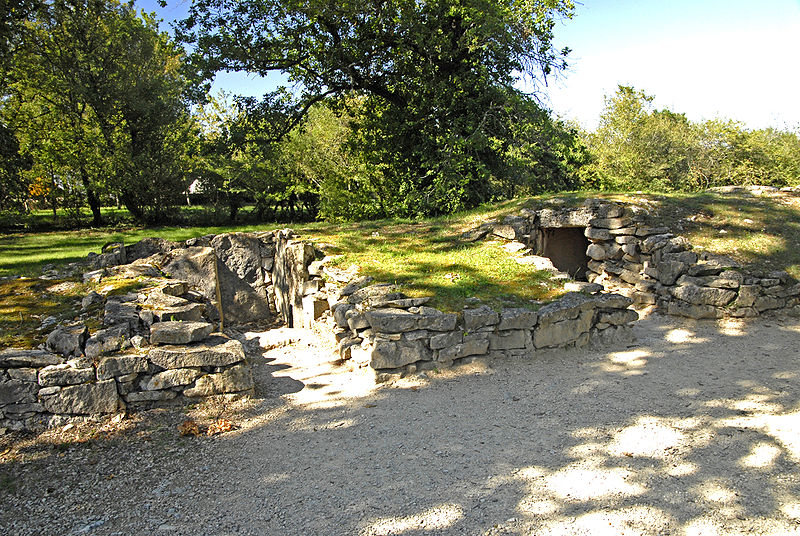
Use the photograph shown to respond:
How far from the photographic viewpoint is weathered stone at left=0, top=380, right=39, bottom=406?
5.12m

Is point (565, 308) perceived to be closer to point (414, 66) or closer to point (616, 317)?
point (616, 317)

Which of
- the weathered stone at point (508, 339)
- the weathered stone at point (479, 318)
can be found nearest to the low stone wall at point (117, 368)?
the weathered stone at point (479, 318)

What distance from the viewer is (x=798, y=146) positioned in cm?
2234

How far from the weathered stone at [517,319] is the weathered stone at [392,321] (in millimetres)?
1221

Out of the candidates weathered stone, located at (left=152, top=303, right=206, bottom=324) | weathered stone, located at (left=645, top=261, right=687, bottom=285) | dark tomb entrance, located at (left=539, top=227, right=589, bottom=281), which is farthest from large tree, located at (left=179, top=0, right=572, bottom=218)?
weathered stone, located at (left=152, top=303, right=206, bottom=324)

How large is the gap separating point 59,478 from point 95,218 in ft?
53.4

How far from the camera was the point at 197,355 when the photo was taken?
5.79 metres

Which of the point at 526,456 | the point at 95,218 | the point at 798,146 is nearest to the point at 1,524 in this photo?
the point at 526,456

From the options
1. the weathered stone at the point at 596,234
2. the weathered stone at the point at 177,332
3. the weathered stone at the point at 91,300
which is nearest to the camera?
the weathered stone at the point at 177,332

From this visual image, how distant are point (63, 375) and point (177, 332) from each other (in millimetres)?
1187

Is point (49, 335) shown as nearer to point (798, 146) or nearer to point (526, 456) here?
point (526, 456)

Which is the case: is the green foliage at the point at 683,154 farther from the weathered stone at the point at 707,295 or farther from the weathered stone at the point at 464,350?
the weathered stone at the point at 464,350

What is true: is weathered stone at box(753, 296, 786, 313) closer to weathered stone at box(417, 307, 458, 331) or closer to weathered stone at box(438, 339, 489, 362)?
weathered stone at box(438, 339, 489, 362)

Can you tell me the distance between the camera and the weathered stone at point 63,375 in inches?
207
